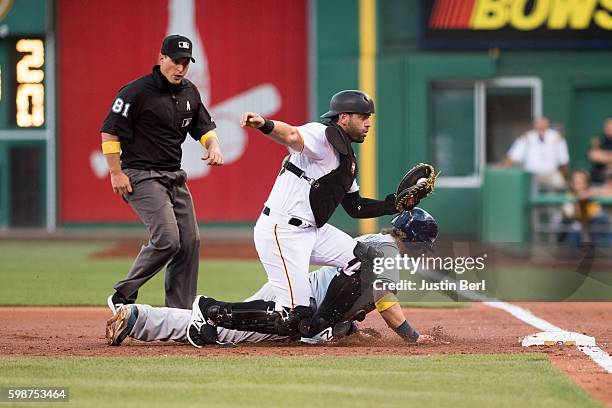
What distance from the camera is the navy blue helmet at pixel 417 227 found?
25.5 ft

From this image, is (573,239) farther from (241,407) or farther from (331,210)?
(241,407)

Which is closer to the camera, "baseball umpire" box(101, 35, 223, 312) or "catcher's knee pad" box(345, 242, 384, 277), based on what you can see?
"catcher's knee pad" box(345, 242, 384, 277)

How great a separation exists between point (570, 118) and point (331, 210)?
46.3 feet

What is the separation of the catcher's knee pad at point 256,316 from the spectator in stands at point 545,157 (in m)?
11.7

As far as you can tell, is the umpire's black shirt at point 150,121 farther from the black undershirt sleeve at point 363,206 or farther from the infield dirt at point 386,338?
the black undershirt sleeve at point 363,206

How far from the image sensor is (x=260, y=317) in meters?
A: 7.51

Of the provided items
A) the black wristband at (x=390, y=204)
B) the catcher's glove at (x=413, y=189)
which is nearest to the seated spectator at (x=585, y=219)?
the catcher's glove at (x=413, y=189)

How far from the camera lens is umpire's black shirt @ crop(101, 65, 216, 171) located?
27.3 ft

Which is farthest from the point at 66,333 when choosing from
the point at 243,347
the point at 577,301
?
the point at 577,301

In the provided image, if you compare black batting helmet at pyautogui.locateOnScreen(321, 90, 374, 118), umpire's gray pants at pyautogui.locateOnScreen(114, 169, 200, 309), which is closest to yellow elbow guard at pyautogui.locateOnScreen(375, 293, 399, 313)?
black batting helmet at pyautogui.locateOnScreen(321, 90, 374, 118)

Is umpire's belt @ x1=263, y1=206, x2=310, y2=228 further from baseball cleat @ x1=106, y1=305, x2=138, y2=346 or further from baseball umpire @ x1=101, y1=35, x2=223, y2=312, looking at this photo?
baseball cleat @ x1=106, y1=305, x2=138, y2=346

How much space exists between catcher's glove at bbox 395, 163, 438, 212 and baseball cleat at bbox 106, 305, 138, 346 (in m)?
1.84

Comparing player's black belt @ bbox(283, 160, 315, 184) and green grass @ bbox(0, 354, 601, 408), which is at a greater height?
player's black belt @ bbox(283, 160, 315, 184)

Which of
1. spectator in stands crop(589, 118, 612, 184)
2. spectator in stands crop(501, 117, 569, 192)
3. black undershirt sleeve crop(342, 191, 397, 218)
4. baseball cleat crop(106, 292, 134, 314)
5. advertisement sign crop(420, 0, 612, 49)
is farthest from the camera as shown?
advertisement sign crop(420, 0, 612, 49)
